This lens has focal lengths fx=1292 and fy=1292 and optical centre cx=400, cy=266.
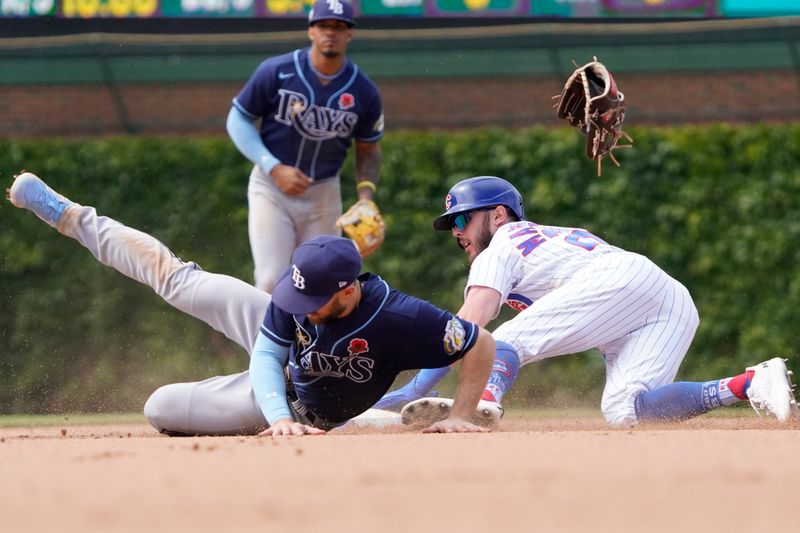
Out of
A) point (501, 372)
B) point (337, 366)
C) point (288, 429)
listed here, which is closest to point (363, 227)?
point (501, 372)

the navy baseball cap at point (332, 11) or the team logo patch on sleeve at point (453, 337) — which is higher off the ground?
the navy baseball cap at point (332, 11)

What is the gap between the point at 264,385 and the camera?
5180 mm

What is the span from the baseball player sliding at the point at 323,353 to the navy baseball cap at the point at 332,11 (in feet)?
6.70

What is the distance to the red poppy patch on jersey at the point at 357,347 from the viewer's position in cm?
511

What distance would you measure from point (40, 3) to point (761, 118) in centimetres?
651

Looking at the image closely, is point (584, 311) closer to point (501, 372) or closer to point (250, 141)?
point (501, 372)

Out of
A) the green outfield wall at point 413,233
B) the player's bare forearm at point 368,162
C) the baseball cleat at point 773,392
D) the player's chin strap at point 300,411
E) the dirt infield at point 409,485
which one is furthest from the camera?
the green outfield wall at point 413,233

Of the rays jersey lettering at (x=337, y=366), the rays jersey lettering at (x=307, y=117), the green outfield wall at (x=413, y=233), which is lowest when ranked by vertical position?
the green outfield wall at (x=413, y=233)

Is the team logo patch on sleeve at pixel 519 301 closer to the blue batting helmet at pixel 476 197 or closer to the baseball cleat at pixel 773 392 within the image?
the blue batting helmet at pixel 476 197

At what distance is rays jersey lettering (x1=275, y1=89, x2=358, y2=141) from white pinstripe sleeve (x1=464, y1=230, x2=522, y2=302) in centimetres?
183

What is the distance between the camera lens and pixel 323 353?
5156mm

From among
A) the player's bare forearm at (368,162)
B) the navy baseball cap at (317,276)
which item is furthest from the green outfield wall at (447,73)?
the navy baseball cap at (317,276)

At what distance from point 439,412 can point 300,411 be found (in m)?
0.63

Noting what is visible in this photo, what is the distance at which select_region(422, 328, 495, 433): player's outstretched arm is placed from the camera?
5.21 m
